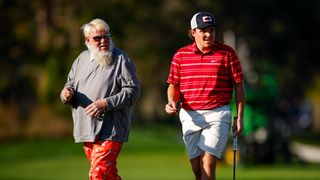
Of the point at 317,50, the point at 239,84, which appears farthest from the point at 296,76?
the point at 239,84

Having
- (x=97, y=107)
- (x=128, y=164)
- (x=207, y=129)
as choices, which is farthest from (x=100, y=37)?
(x=128, y=164)

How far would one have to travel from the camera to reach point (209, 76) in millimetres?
12164

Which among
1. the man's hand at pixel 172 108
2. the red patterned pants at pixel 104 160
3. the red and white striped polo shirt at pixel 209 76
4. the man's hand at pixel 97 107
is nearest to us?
the man's hand at pixel 97 107

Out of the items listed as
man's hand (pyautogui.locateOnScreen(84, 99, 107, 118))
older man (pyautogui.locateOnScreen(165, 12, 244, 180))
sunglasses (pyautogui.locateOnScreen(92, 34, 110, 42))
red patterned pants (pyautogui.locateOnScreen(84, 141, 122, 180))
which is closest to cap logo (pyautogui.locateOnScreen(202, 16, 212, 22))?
older man (pyautogui.locateOnScreen(165, 12, 244, 180))

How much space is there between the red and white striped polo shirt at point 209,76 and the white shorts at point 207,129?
78mm

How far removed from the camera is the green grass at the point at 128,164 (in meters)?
24.5

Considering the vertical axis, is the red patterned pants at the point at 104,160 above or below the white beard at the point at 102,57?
below

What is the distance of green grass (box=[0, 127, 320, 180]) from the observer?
24.5 meters

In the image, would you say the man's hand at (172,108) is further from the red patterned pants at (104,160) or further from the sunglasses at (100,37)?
the sunglasses at (100,37)

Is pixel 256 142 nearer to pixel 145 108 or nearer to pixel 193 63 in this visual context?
pixel 193 63

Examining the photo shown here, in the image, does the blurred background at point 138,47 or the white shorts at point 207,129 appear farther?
the blurred background at point 138,47

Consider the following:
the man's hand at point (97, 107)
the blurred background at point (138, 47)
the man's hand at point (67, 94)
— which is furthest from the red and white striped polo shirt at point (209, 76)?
Result: the blurred background at point (138, 47)

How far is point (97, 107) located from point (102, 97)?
27 centimetres

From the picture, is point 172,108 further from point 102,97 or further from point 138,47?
point 138,47
